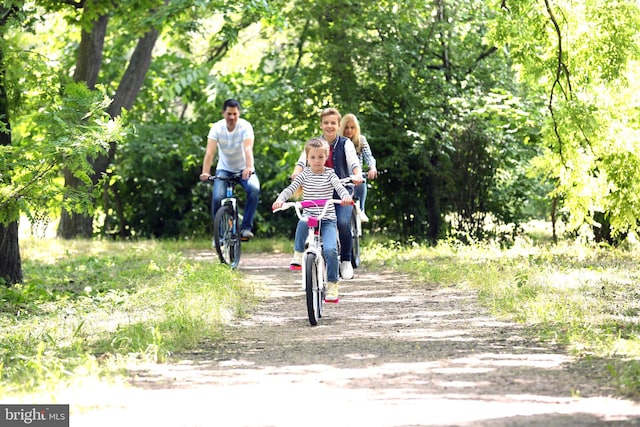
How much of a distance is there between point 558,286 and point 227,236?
4635 millimetres

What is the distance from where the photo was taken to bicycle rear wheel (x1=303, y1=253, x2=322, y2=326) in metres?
9.02

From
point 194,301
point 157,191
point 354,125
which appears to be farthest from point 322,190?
point 157,191

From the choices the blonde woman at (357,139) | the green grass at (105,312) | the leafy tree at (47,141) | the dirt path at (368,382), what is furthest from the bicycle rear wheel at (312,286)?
the blonde woman at (357,139)

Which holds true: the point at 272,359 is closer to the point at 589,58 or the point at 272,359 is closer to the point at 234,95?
the point at 589,58

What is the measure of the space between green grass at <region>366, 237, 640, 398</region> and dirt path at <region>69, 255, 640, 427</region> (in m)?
0.27

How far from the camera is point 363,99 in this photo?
19.0 meters

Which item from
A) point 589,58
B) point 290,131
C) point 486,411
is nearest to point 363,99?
point 290,131

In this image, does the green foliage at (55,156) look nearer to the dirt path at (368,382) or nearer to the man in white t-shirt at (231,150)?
the dirt path at (368,382)

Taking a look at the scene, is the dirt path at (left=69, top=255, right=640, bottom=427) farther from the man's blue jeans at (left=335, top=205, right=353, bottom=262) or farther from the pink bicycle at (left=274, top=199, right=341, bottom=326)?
the man's blue jeans at (left=335, top=205, right=353, bottom=262)

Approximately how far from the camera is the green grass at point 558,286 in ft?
24.9

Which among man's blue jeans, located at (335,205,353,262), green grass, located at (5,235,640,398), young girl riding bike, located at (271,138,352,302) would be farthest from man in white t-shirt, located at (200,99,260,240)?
young girl riding bike, located at (271,138,352,302)
